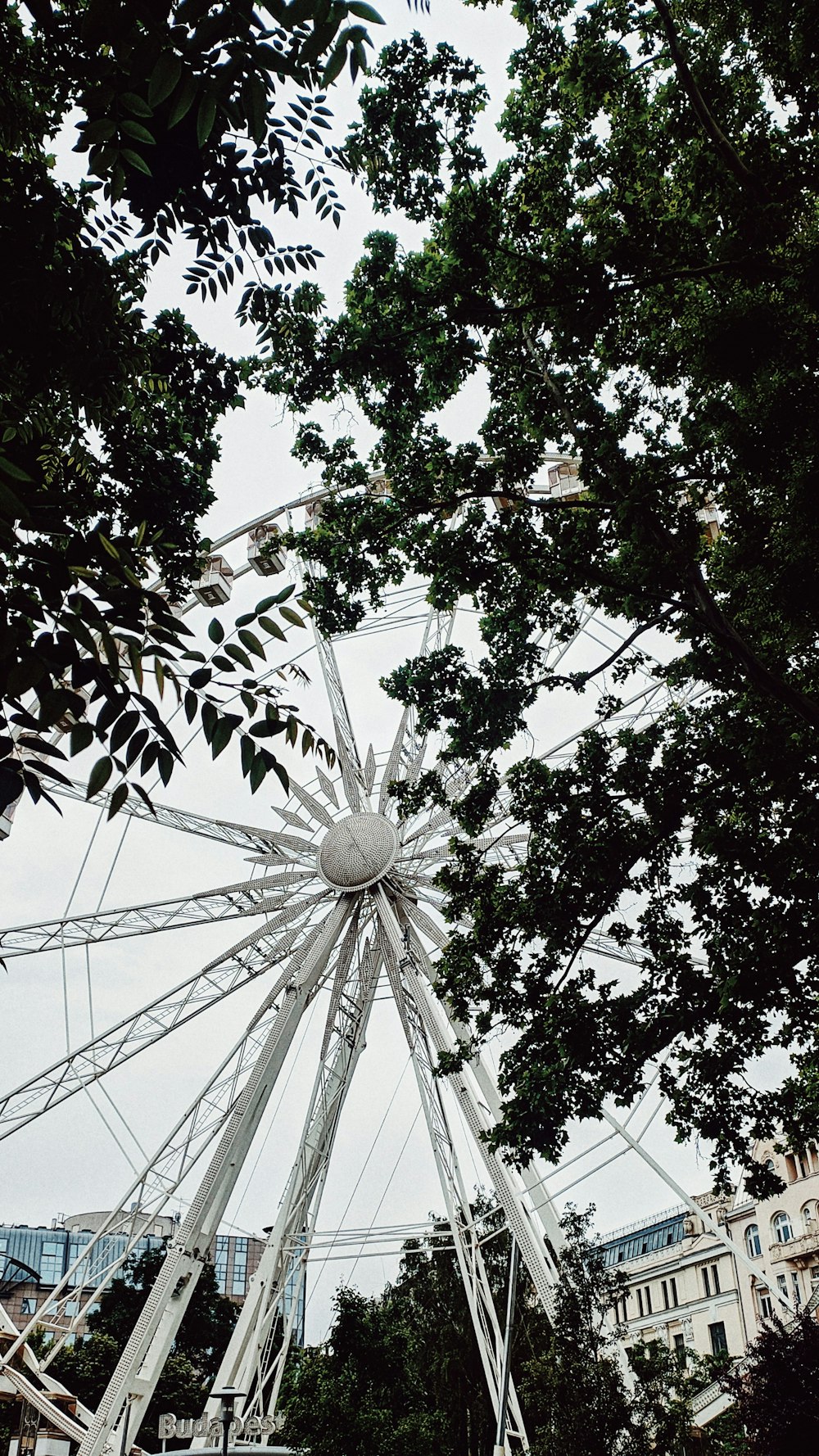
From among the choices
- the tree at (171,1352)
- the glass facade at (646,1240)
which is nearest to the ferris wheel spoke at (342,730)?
A: the tree at (171,1352)

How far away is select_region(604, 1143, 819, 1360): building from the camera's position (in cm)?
3622

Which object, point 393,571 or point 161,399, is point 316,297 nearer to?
point 393,571

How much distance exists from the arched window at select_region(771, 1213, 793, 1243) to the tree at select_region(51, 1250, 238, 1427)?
19.3 metres

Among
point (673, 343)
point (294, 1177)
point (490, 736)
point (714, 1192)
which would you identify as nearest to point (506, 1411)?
point (294, 1177)

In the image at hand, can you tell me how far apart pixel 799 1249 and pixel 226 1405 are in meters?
25.1

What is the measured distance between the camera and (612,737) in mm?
12258

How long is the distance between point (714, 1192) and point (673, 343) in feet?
27.7

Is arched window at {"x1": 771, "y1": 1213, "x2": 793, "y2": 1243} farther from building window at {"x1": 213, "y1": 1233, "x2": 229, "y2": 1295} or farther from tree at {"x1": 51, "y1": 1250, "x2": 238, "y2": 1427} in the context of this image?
building window at {"x1": 213, "y1": 1233, "x2": 229, "y2": 1295}

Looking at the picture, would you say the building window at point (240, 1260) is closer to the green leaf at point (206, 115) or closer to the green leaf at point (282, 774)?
the green leaf at point (282, 774)

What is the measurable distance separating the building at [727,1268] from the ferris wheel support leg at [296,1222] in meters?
15.5

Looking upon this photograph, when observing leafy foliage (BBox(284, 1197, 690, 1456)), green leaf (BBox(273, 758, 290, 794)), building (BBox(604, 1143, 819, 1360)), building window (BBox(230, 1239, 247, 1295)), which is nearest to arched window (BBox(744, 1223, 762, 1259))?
building (BBox(604, 1143, 819, 1360))

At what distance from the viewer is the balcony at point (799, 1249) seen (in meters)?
35.2

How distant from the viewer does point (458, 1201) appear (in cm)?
1812

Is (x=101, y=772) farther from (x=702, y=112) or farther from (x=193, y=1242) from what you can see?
(x=193, y=1242)
